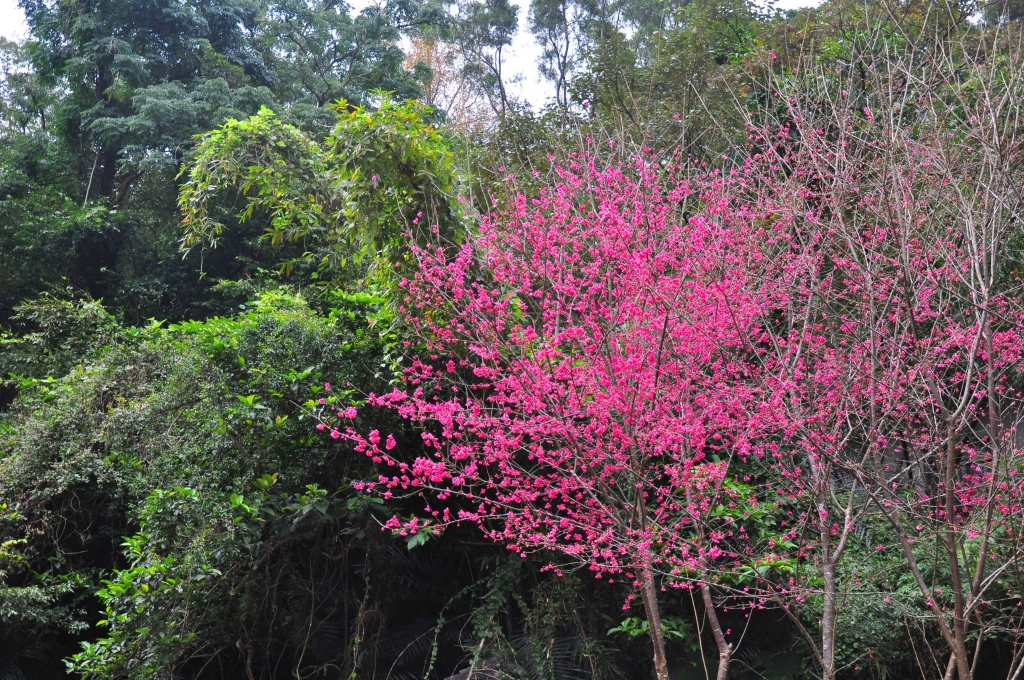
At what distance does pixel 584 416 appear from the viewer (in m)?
3.20

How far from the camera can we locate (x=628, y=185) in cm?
372

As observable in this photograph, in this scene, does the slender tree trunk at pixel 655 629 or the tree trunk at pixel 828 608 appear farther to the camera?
the slender tree trunk at pixel 655 629

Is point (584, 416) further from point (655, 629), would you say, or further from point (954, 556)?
point (954, 556)

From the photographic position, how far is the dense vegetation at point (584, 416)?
2994 mm

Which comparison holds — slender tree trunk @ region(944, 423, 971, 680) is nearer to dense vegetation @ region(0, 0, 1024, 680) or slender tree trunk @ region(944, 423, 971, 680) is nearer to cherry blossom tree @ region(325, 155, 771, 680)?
dense vegetation @ region(0, 0, 1024, 680)

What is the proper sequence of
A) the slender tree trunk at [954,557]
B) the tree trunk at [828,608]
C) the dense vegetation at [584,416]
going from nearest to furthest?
the slender tree trunk at [954,557] → the tree trunk at [828,608] → the dense vegetation at [584,416]

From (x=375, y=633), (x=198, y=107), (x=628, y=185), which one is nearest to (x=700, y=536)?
(x=628, y=185)

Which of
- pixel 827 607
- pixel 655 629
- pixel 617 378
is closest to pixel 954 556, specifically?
pixel 827 607

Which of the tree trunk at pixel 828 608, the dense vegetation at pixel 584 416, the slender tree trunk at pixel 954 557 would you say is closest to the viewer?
the slender tree trunk at pixel 954 557

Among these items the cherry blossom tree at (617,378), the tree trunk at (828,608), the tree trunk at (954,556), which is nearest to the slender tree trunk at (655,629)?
the cherry blossom tree at (617,378)

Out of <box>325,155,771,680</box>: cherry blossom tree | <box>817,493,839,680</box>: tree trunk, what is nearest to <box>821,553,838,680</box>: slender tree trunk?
<box>817,493,839,680</box>: tree trunk

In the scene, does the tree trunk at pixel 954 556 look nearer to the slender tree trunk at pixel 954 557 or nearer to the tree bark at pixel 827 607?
the slender tree trunk at pixel 954 557

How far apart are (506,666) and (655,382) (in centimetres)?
176

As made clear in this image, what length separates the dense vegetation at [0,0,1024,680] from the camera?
299 cm
